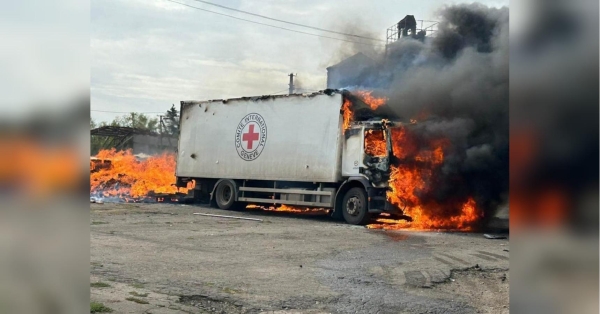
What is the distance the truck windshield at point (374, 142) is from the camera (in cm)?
1349

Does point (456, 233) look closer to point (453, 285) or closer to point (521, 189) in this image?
point (453, 285)

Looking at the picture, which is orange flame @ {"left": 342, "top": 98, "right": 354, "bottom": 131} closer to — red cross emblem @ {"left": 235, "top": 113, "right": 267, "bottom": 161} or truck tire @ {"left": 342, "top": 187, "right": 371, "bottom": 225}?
truck tire @ {"left": 342, "top": 187, "right": 371, "bottom": 225}

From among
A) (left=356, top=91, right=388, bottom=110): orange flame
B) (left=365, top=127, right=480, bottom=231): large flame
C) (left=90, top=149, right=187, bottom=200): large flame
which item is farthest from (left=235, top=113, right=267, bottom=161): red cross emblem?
(left=90, top=149, right=187, bottom=200): large flame

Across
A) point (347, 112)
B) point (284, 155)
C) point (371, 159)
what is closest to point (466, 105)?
point (371, 159)

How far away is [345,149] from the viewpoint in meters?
14.1

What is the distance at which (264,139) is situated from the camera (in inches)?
631

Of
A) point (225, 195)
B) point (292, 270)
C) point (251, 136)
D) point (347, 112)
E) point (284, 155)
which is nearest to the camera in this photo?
point (292, 270)

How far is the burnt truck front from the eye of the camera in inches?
520

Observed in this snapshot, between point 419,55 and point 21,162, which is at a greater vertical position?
point 419,55

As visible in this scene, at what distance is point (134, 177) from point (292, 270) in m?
16.0

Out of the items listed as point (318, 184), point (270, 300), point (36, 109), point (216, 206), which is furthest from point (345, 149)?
point (36, 109)

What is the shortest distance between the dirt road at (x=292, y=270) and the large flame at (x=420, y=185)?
3.59 ft

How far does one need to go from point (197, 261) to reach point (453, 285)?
3710 millimetres

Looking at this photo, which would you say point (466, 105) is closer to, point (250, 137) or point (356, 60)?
point (250, 137)
